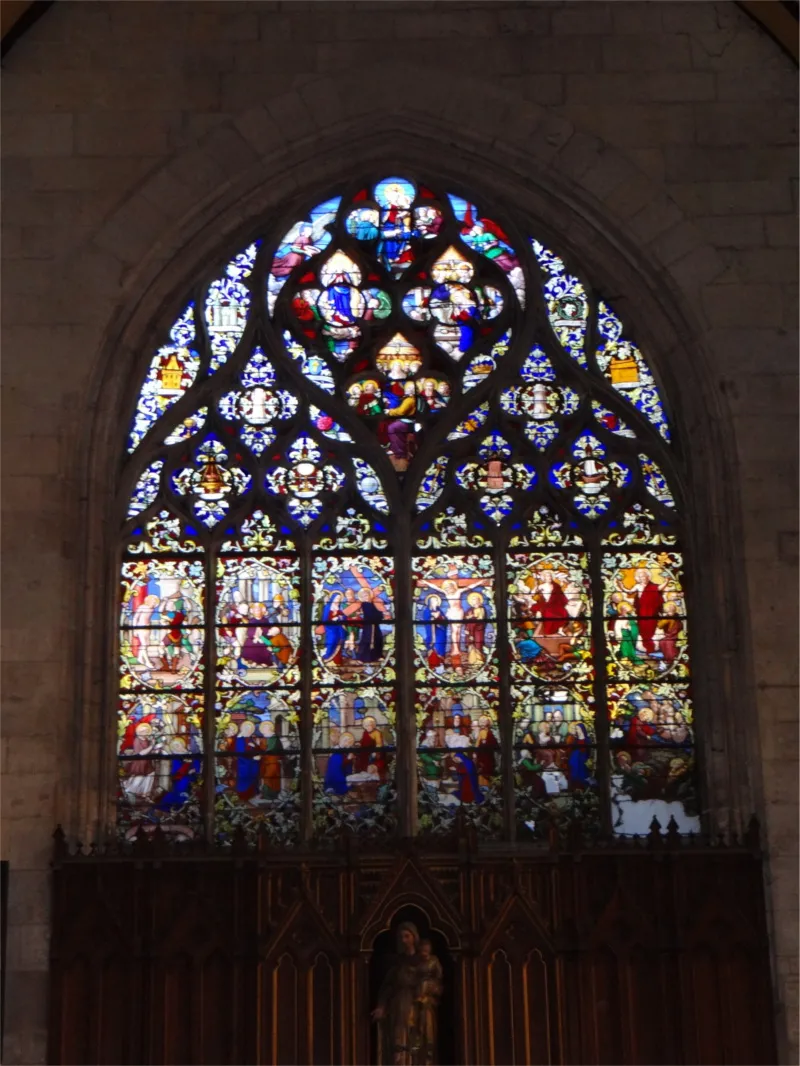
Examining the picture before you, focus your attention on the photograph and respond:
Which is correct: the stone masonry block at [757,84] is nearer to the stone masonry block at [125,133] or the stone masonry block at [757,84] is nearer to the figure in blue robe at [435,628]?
the stone masonry block at [125,133]

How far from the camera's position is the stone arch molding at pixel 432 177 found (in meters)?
11.2

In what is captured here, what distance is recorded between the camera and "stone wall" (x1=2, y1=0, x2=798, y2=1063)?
10.9m

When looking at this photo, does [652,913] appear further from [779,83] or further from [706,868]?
[779,83]

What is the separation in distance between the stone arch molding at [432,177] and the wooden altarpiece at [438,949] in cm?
129

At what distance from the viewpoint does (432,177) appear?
12.2m

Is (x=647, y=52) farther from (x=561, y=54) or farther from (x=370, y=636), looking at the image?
(x=370, y=636)

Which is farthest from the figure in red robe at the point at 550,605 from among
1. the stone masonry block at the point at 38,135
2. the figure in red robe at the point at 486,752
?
the stone masonry block at the point at 38,135

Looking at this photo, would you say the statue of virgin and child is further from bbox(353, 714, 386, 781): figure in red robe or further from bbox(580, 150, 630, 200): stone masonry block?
bbox(580, 150, 630, 200): stone masonry block

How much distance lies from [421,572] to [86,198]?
10.2ft

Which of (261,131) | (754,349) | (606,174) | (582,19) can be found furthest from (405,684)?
(582,19)

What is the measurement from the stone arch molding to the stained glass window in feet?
0.55

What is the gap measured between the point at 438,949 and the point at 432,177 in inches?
193

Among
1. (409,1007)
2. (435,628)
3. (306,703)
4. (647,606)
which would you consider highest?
(647,606)

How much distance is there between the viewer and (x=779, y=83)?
1196cm
